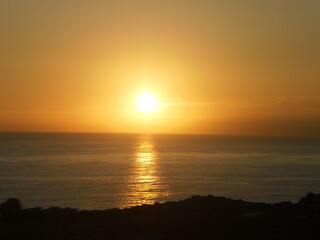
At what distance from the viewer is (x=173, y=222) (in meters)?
15.8

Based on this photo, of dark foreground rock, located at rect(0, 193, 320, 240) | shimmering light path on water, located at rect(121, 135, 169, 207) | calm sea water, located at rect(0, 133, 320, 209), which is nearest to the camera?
dark foreground rock, located at rect(0, 193, 320, 240)

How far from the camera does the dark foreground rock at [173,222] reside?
556 inches

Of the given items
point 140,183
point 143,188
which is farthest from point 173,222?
point 140,183

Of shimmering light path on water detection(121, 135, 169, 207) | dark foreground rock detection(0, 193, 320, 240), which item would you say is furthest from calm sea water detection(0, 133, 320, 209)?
dark foreground rock detection(0, 193, 320, 240)

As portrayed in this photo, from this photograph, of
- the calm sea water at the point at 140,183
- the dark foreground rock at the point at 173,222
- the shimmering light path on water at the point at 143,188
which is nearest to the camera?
the dark foreground rock at the point at 173,222

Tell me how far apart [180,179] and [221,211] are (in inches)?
3089

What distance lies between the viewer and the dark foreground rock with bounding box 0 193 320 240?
46.3 ft

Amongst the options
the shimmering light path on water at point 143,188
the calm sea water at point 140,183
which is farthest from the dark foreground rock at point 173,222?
the shimmering light path on water at point 143,188

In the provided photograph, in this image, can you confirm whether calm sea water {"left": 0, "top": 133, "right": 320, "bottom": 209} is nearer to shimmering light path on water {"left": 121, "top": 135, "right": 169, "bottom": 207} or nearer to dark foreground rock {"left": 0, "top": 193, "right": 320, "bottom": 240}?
shimmering light path on water {"left": 121, "top": 135, "right": 169, "bottom": 207}

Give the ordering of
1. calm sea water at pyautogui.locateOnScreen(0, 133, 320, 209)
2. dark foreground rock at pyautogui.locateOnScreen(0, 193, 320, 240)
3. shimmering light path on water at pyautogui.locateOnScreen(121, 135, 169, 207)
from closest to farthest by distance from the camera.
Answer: dark foreground rock at pyautogui.locateOnScreen(0, 193, 320, 240) → calm sea water at pyautogui.locateOnScreen(0, 133, 320, 209) → shimmering light path on water at pyautogui.locateOnScreen(121, 135, 169, 207)

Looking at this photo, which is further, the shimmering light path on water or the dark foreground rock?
the shimmering light path on water

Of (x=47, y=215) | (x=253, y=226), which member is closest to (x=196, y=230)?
(x=253, y=226)

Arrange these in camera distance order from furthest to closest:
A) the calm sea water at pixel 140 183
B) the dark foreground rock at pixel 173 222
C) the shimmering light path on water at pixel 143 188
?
the shimmering light path on water at pixel 143 188 → the calm sea water at pixel 140 183 → the dark foreground rock at pixel 173 222

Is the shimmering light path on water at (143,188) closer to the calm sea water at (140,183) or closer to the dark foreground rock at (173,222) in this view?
the calm sea water at (140,183)
